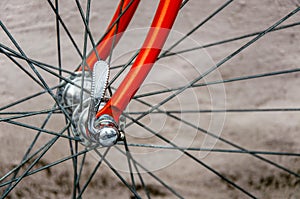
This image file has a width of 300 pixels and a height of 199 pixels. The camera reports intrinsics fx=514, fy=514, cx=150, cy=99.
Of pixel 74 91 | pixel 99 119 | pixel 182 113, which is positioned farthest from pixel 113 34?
pixel 182 113

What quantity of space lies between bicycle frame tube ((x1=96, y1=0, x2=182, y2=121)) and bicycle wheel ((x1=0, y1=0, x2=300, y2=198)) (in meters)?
0.36

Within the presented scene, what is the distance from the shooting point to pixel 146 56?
618 millimetres

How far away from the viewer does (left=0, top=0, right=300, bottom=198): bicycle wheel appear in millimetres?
1049

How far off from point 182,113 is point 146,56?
0.46 m

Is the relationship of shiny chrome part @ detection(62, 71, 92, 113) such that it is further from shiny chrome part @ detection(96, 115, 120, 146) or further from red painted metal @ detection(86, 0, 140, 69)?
shiny chrome part @ detection(96, 115, 120, 146)

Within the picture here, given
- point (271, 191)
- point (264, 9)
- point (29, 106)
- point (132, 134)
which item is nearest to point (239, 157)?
point (271, 191)

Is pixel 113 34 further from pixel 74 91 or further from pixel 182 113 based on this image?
pixel 182 113

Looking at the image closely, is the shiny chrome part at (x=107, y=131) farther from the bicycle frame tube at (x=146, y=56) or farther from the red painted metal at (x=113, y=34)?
the red painted metal at (x=113, y=34)

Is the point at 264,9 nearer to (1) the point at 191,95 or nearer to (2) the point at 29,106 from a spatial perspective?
(1) the point at 191,95

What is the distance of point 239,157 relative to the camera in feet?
3.48

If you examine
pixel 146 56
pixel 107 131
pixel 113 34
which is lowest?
pixel 107 131

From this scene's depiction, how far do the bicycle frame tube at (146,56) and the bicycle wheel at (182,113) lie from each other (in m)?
0.36

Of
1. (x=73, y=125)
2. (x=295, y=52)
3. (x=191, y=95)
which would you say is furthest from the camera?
(x=295, y=52)

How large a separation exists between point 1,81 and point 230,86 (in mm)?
515
